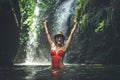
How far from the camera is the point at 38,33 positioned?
42250 mm

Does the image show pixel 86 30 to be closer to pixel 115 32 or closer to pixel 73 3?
pixel 115 32

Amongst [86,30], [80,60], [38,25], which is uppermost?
[38,25]

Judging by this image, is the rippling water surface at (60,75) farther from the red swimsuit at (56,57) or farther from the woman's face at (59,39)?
the woman's face at (59,39)

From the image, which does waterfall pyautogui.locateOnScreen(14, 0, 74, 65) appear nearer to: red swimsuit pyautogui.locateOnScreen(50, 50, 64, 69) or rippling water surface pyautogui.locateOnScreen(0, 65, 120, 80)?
rippling water surface pyautogui.locateOnScreen(0, 65, 120, 80)

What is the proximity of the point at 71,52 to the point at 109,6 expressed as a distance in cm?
686

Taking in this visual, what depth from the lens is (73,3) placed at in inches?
1559

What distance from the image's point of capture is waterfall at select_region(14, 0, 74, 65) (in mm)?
39031

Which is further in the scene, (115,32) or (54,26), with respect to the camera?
(54,26)

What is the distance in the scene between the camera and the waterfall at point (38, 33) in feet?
128

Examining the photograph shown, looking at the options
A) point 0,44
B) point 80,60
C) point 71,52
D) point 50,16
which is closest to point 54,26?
point 50,16

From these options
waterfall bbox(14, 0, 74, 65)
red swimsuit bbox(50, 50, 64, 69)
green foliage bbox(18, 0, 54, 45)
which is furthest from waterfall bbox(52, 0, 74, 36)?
red swimsuit bbox(50, 50, 64, 69)

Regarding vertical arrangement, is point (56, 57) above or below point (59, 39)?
below

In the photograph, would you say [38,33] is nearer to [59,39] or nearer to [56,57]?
[56,57]

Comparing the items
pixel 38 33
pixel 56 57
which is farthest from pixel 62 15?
pixel 56 57
